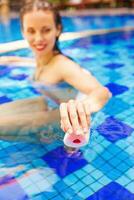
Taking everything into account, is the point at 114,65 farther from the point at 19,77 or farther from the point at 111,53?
the point at 19,77

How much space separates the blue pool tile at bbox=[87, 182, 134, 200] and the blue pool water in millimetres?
6357

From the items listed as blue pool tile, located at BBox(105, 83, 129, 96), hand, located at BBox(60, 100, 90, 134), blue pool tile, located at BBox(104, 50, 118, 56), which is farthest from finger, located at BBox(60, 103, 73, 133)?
blue pool tile, located at BBox(104, 50, 118, 56)

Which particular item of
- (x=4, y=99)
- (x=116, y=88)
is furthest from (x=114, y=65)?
(x=4, y=99)

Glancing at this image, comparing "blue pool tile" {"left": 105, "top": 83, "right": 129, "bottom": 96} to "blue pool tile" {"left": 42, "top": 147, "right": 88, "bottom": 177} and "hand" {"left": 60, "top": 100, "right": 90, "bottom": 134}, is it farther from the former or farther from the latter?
"hand" {"left": 60, "top": 100, "right": 90, "bottom": 134}

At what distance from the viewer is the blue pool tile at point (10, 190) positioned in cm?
223

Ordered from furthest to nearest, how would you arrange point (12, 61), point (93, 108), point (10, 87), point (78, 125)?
point (10, 87)
point (12, 61)
point (93, 108)
point (78, 125)

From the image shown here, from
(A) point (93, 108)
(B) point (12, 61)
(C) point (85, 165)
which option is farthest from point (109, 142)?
(B) point (12, 61)

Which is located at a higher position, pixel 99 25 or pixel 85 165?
pixel 85 165

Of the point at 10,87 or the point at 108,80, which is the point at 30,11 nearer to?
the point at 10,87

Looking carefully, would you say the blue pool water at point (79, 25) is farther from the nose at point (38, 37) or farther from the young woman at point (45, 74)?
the nose at point (38, 37)

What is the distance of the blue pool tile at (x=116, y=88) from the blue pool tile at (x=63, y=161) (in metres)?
1.63

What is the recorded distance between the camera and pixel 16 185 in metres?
2.38

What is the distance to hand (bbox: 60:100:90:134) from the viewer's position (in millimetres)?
1726

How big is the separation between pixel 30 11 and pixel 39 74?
2.05 feet
